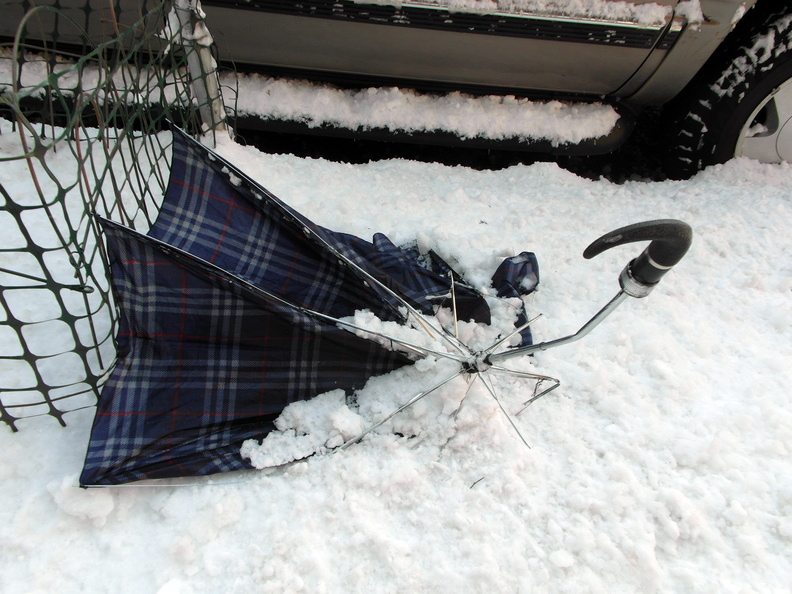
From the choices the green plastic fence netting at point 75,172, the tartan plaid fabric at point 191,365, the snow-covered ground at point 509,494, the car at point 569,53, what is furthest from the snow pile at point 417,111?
the tartan plaid fabric at point 191,365

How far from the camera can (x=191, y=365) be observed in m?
1.59

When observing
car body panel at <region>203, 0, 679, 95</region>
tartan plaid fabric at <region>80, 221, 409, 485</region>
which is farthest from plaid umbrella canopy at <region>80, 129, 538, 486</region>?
car body panel at <region>203, 0, 679, 95</region>

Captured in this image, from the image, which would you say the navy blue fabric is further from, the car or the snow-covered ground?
the car

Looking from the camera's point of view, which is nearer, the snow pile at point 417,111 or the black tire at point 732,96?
the black tire at point 732,96

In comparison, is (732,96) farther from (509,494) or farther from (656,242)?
(509,494)

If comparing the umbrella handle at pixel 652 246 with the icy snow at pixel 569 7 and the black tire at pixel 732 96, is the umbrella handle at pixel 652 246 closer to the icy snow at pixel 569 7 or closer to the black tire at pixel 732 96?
the icy snow at pixel 569 7

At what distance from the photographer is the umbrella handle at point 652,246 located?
1.17m

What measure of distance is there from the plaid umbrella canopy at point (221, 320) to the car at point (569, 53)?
98 cm

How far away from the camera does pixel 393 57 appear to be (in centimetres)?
254

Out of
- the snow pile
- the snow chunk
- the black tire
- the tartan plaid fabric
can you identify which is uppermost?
the black tire

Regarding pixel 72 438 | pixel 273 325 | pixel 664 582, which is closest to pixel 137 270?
pixel 273 325

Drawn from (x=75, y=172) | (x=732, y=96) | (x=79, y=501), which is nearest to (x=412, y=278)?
(x=79, y=501)

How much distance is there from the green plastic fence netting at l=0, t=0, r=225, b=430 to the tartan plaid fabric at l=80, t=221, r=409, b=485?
15 cm

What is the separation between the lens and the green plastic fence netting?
1554 mm
